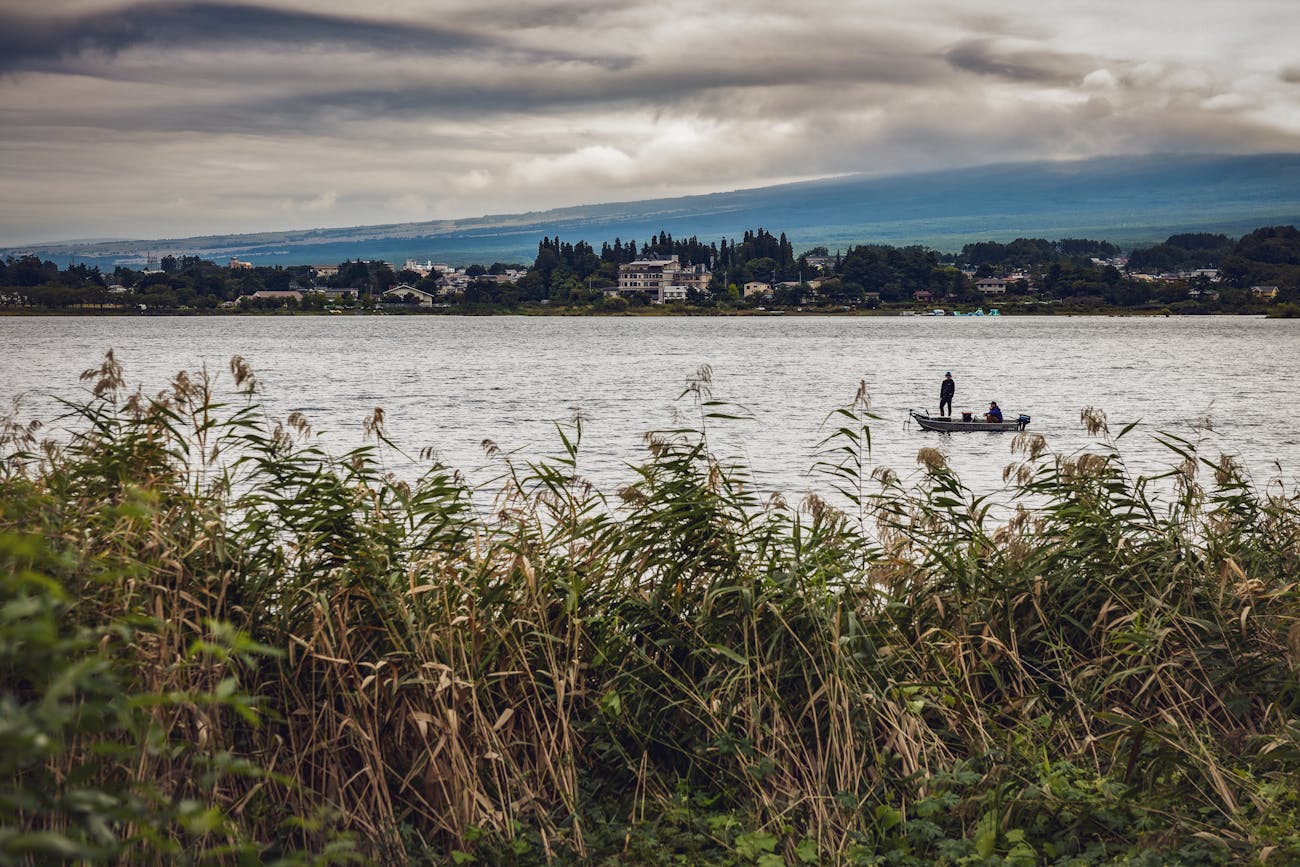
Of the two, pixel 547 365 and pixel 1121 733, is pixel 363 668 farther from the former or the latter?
pixel 547 365

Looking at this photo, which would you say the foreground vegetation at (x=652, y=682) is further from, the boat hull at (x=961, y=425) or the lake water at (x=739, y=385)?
the boat hull at (x=961, y=425)

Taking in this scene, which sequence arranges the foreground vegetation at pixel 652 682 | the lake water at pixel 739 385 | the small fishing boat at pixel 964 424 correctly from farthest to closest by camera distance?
the small fishing boat at pixel 964 424 → the lake water at pixel 739 385 → the foreground vegetation at pixel 652 682

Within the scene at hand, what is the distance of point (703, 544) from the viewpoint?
7.97m

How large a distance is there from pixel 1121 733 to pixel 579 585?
3479mm

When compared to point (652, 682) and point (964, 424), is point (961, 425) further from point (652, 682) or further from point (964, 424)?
point (652, 682)

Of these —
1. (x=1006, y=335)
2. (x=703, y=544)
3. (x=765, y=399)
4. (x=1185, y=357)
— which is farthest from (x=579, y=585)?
(x=1006, y=335)

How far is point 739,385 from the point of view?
86688 millimetres

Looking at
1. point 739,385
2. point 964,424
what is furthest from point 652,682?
point 739,385

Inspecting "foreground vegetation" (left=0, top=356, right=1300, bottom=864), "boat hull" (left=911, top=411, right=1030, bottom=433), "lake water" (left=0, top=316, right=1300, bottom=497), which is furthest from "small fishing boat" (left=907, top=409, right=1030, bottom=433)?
"foreground vegetation" (left=0, top=356, right=1300, bottom=864)

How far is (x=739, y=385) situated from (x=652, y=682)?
79.6m

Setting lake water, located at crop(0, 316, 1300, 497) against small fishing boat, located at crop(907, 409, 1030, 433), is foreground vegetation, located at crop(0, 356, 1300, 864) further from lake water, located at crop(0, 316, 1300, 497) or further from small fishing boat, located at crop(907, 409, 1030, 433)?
small fishing boat, located at crop(907, 409, 1030, 433)

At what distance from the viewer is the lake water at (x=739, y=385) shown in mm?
46469

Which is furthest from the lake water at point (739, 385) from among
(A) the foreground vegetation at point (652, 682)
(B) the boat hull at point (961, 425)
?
(A) the foreground vegetation at point (652, 682)

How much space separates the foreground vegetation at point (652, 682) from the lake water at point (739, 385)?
2040 millimetres
